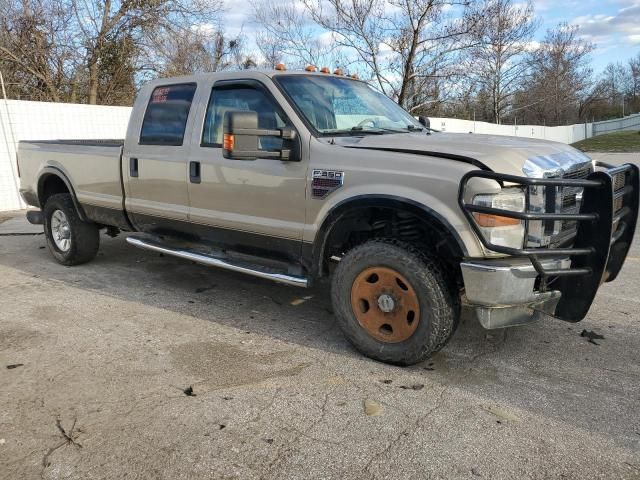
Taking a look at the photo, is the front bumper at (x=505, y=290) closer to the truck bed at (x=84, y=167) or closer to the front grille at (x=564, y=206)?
the front grille at (x=564, y=206)

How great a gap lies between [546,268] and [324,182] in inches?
60.2

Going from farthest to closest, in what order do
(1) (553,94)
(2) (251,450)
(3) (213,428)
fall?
(1) (553,94)
(3) (213,428)
(2) (251,450)

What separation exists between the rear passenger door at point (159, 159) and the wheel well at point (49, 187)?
5.26ft

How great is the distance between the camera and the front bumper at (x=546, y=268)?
3150mm

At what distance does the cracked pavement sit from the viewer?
265 centimetres

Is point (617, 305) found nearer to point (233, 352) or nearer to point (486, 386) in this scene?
point (486, 386)

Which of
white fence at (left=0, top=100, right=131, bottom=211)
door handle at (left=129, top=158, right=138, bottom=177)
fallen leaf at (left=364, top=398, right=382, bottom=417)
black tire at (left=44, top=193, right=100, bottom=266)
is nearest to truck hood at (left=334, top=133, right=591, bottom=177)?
fallen leaf at (left=364, top=398, right=382, bottom=417)

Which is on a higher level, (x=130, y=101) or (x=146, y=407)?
(x=130, y=101)

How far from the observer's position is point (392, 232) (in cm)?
382

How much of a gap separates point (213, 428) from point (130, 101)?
734 inches

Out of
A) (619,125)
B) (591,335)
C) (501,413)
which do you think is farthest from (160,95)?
(619,125)

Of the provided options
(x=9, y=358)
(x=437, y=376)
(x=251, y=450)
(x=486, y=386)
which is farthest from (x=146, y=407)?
(x=486, y=386)

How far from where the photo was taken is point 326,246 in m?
3.98

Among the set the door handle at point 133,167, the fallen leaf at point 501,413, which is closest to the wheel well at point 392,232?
the fallen leaf at point 501,413
